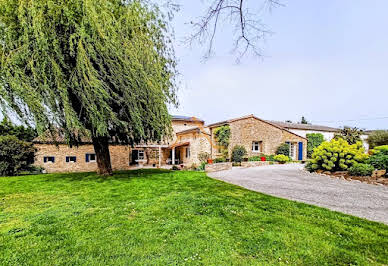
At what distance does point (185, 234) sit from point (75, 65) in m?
7.72

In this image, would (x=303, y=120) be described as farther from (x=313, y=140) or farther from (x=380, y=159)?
(x=380, y=159)

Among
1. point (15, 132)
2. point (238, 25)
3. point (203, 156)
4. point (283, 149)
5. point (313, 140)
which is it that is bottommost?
point (203, 156)

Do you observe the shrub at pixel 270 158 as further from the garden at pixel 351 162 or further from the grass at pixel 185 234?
the grass at pixel 185 234

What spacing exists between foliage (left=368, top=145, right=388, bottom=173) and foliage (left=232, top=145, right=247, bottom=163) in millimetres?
10098

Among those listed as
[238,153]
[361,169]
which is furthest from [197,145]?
[361,169]

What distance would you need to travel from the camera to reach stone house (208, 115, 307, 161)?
64.8ft

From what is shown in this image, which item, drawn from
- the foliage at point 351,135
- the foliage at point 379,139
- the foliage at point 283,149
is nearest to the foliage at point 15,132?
the foliage at point 283,149

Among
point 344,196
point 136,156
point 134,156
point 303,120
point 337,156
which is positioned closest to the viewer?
point 344,196

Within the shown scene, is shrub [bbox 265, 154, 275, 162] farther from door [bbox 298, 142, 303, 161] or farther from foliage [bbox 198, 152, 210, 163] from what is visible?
foliage [bbox 198, 152, 210, 163]

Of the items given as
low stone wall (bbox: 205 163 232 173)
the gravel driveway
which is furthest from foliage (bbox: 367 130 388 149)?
low stone wall (bbox: 205 163 232 173)

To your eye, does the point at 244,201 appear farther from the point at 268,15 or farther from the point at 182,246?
the point at 268,15

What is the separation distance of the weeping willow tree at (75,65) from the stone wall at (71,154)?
12364 mm

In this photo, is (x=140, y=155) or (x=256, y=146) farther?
(x=140, y=155)

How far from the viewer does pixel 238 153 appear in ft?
62.3
